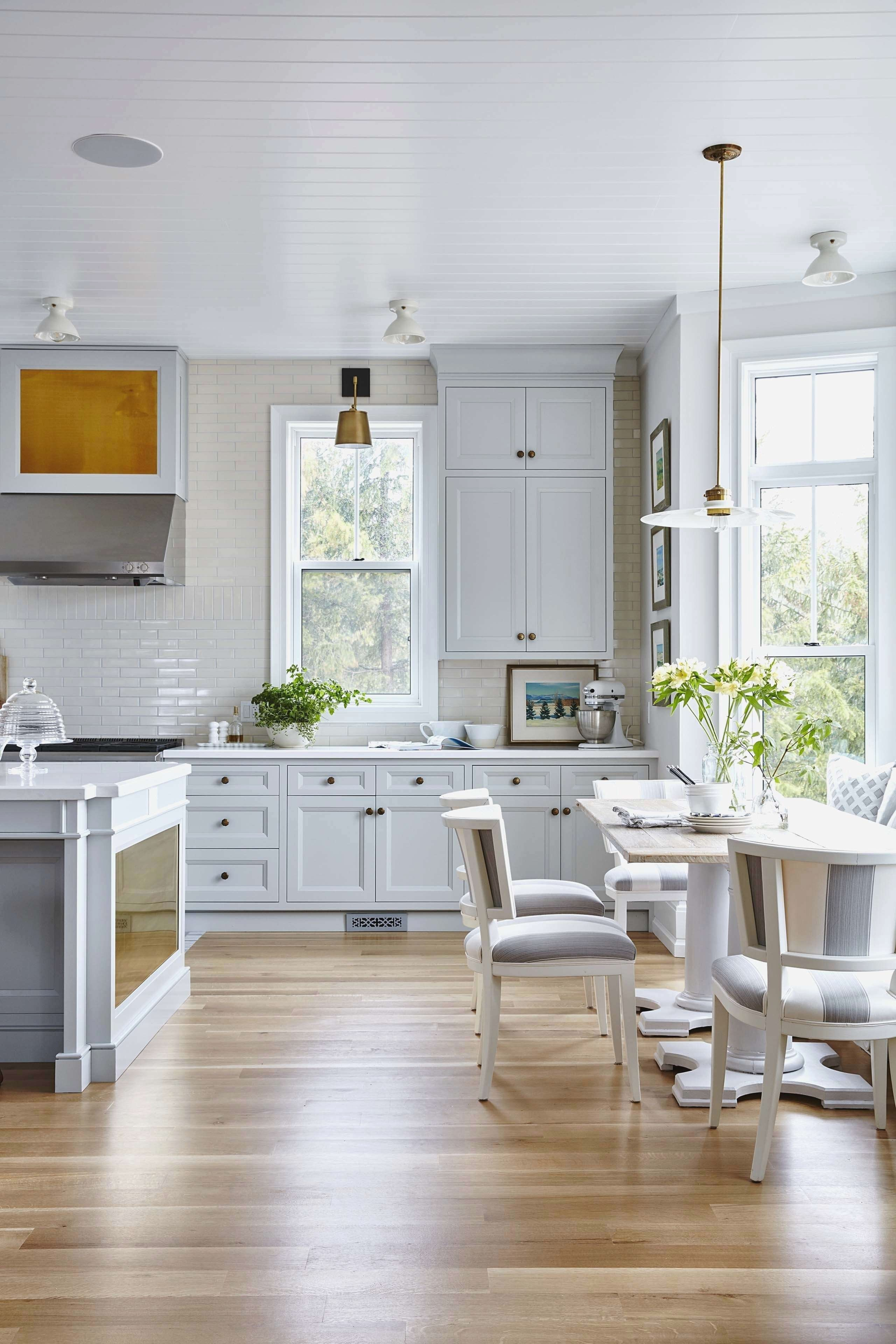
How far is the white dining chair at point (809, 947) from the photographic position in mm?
2471

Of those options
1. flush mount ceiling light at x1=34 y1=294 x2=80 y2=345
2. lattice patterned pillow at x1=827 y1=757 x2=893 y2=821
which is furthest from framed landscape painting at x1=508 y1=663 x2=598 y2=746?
flush mount ceiling light at x1=34 y1=294 x2=80 y2=345

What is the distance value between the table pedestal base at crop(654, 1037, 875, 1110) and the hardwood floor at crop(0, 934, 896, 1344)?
0.04 meters

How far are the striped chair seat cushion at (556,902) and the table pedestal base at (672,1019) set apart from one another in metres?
0.35

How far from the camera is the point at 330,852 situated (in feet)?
17.2

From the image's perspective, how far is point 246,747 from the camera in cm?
548

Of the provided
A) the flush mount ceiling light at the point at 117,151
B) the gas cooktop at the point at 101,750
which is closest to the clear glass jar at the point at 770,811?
the flush mount ceiling light at the point at 117,151

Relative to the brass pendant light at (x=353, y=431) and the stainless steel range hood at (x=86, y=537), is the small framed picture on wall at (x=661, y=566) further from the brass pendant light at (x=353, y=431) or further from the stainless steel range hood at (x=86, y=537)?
the stainless steel range hood at (x=86, y=537)

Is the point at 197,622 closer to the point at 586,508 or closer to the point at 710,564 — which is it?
the point at 586,508

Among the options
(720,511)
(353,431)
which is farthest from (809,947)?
(353,431)

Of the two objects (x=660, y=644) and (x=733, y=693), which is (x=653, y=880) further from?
(x=660, y=644)

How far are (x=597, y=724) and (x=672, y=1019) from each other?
6.90ft

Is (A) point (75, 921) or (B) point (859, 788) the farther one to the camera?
(B) point (859, 788)

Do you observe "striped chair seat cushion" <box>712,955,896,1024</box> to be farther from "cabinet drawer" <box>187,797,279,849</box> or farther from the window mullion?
"cabinet drawer" <box>187,797,279,849</box>

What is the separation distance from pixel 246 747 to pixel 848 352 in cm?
346
